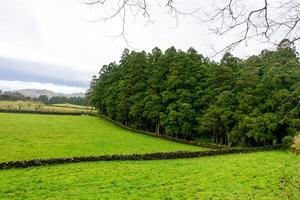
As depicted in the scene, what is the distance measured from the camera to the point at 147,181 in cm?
1638

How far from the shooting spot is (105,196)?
1336 cm

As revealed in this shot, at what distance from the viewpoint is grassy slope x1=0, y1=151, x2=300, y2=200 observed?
13.7m

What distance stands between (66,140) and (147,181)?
20.0 metres

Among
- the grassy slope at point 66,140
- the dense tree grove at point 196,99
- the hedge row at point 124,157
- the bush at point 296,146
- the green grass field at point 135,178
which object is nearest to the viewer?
the green grass field at point 135,178

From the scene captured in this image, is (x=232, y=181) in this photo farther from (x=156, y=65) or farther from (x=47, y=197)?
(x=156, y=65)

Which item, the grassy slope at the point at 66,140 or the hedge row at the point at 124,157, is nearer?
the hedge row at the point at 124,157

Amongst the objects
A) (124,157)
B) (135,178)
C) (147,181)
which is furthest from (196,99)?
(147,181)

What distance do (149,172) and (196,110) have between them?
22.5 meters

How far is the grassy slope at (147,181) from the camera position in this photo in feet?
44.8

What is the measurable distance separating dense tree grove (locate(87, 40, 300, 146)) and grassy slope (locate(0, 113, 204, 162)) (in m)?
3.06

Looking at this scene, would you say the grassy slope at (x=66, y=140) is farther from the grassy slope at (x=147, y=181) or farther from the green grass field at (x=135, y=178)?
the grassy slope at (x=147, y=181)

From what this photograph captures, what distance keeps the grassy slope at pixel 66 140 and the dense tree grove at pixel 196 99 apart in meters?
3.06

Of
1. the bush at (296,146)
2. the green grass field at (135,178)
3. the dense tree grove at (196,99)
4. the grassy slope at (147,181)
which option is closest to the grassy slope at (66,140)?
the green grass field at (135,178)

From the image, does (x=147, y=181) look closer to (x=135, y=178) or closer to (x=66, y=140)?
(x=135, y=178)
